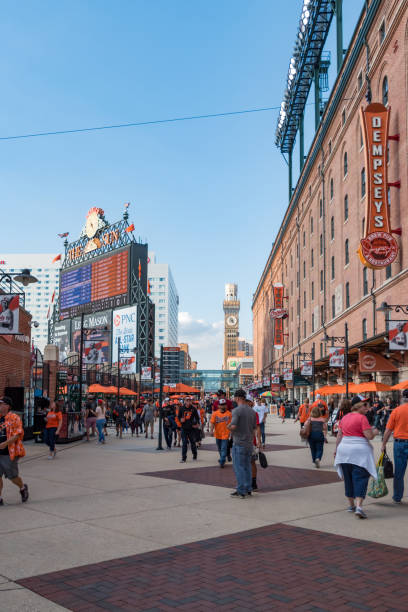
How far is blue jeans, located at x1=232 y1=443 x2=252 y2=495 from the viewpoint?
10.4m

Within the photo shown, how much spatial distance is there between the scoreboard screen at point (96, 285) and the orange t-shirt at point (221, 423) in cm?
5962

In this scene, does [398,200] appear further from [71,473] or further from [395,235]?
[71,473]

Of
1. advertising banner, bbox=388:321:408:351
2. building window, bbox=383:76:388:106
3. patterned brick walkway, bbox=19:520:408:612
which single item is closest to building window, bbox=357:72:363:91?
Result: building window, bbox=383:76:388:106

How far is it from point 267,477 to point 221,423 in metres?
2.35

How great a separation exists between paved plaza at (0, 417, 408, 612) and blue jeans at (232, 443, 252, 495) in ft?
0.83

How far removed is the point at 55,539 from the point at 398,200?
2683 centimetres

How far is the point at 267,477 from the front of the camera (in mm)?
13172

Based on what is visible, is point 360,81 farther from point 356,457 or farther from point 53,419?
point 356,457

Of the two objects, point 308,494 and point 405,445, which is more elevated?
point 405,445

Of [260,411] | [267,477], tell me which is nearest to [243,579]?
[267,477]

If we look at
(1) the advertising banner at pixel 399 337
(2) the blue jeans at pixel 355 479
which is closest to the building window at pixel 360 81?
(1) the advertising banner at pixel 399 337

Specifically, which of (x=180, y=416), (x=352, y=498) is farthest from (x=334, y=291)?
(x=352, y=498)

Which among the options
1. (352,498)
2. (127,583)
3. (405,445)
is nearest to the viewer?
(127,583)

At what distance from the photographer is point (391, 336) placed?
2322cm
